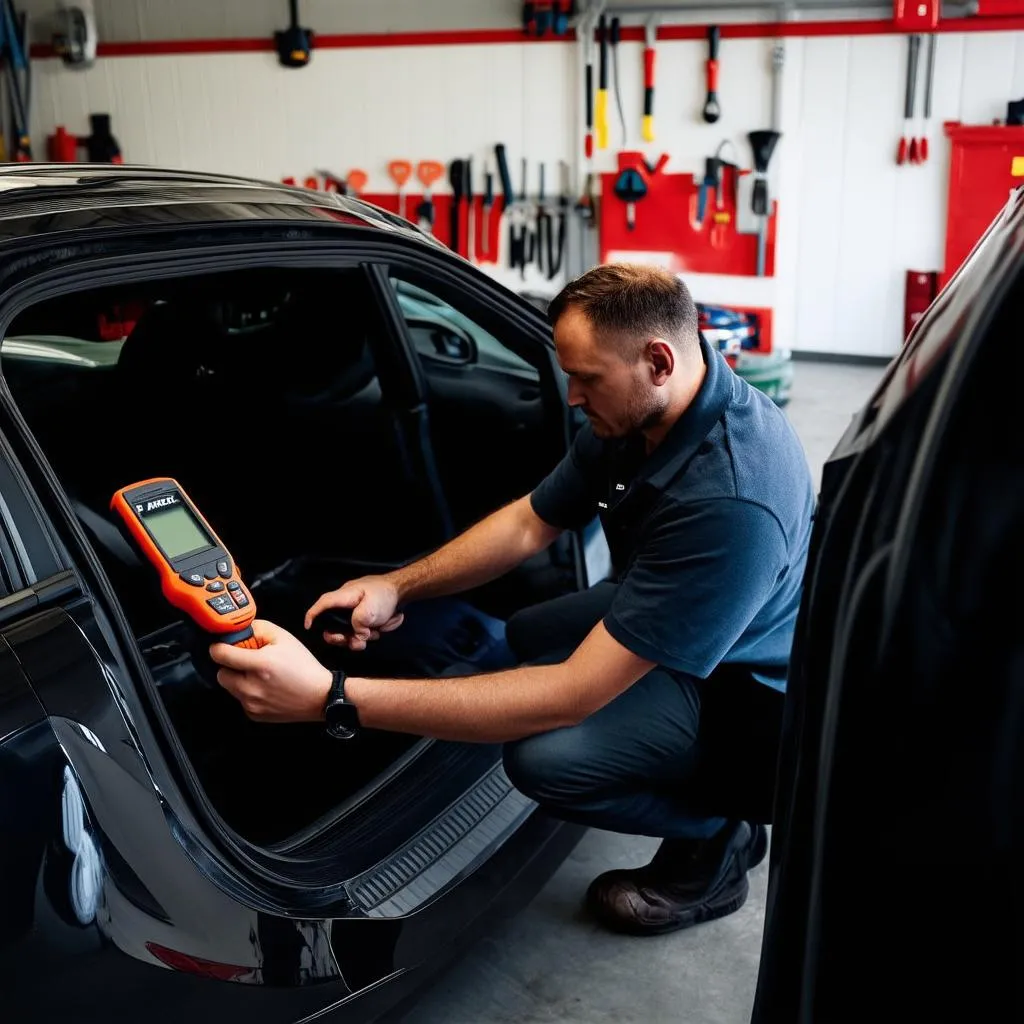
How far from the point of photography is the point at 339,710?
1.67 m

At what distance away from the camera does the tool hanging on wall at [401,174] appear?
651 cm

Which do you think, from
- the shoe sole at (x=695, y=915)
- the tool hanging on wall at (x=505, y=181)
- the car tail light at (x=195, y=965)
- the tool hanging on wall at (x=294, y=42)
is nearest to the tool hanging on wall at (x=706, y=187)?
the tool hanging on wall at (x=505, y=181)

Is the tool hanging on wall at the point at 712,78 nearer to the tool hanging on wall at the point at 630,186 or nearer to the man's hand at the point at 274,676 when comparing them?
the tool hanging on wall at the point at 630,186

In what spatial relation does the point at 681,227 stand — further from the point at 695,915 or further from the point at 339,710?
the point at 339,710

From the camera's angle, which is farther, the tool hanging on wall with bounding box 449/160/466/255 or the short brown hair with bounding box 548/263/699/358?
the tool hanging on wall with bounding box 449/160/466/255

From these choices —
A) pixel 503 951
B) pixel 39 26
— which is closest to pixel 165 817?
pixel 503 951

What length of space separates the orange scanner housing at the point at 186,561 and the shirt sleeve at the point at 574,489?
72 cm

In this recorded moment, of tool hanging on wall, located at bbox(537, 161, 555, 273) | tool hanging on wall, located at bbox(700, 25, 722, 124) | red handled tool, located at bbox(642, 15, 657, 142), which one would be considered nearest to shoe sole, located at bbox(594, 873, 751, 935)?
tool hanging on wall, located at bbox(700, 25, 722, 124)

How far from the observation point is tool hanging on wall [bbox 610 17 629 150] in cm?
588

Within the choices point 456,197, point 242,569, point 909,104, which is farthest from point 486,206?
point 242,569

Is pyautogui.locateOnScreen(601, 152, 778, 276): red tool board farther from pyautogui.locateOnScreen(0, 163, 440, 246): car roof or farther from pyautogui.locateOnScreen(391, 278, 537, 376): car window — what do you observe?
pyautogui.locateOnScreen(0, 163, 440, 246): car roof

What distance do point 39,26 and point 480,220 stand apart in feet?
9.92

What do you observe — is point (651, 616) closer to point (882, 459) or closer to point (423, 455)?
point (882, 459)

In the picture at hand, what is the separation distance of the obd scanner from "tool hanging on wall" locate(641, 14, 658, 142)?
4.79m
